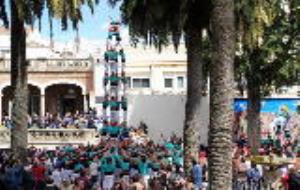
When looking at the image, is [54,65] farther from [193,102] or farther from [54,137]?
[193,102]

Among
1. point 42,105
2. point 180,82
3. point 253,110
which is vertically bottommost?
point 253,110

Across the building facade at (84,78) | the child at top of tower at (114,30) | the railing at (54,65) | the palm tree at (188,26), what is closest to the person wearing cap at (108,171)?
the palm tree at (188,26)

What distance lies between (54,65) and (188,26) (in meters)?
32.2

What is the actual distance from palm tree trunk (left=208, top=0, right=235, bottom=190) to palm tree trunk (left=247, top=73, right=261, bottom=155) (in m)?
23.3

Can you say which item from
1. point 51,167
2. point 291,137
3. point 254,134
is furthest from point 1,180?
point 291,137

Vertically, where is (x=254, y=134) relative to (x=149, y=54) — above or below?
below

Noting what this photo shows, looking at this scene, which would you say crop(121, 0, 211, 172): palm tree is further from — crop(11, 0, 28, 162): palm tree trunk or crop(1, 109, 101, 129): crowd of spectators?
crop(1, 109, 101, 129): crowd of spectators

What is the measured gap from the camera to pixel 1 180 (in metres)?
23.2

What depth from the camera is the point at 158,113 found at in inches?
2131

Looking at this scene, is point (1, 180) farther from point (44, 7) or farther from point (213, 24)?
point (213, 24)

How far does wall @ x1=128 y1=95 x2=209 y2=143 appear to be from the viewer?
2116 inches

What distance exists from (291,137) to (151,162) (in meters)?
23.8

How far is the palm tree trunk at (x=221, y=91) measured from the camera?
17453 millimetres

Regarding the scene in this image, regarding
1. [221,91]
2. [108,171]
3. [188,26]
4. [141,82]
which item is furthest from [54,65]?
[221,91]
